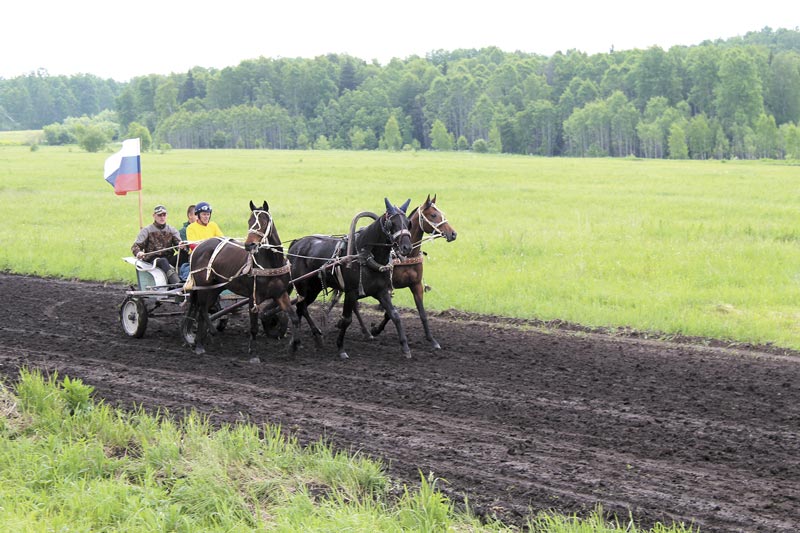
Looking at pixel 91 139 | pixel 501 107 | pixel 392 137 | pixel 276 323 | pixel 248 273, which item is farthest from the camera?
pixel 501 107

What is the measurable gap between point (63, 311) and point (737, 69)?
100m

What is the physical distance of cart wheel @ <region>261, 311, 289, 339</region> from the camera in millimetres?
12669

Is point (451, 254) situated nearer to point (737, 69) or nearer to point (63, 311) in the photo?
point (63, 311)

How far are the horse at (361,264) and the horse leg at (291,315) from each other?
364 mm

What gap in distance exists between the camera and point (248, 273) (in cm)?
1127

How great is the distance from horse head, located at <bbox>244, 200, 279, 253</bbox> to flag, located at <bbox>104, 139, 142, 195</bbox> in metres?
4.35

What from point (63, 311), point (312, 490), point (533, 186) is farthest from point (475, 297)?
point (533, 186)

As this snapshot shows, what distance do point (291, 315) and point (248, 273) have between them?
0.77m

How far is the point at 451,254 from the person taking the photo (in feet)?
66.4

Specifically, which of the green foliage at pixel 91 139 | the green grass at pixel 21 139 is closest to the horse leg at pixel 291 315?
the green foliage at pixel 91 139

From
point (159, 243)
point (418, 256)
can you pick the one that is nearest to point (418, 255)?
point (418, 256)

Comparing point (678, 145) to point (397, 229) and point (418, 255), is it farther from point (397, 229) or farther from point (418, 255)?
point (397, 229)

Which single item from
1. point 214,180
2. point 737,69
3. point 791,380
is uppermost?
point 737,69

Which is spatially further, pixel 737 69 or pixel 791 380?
pixel 737 69
